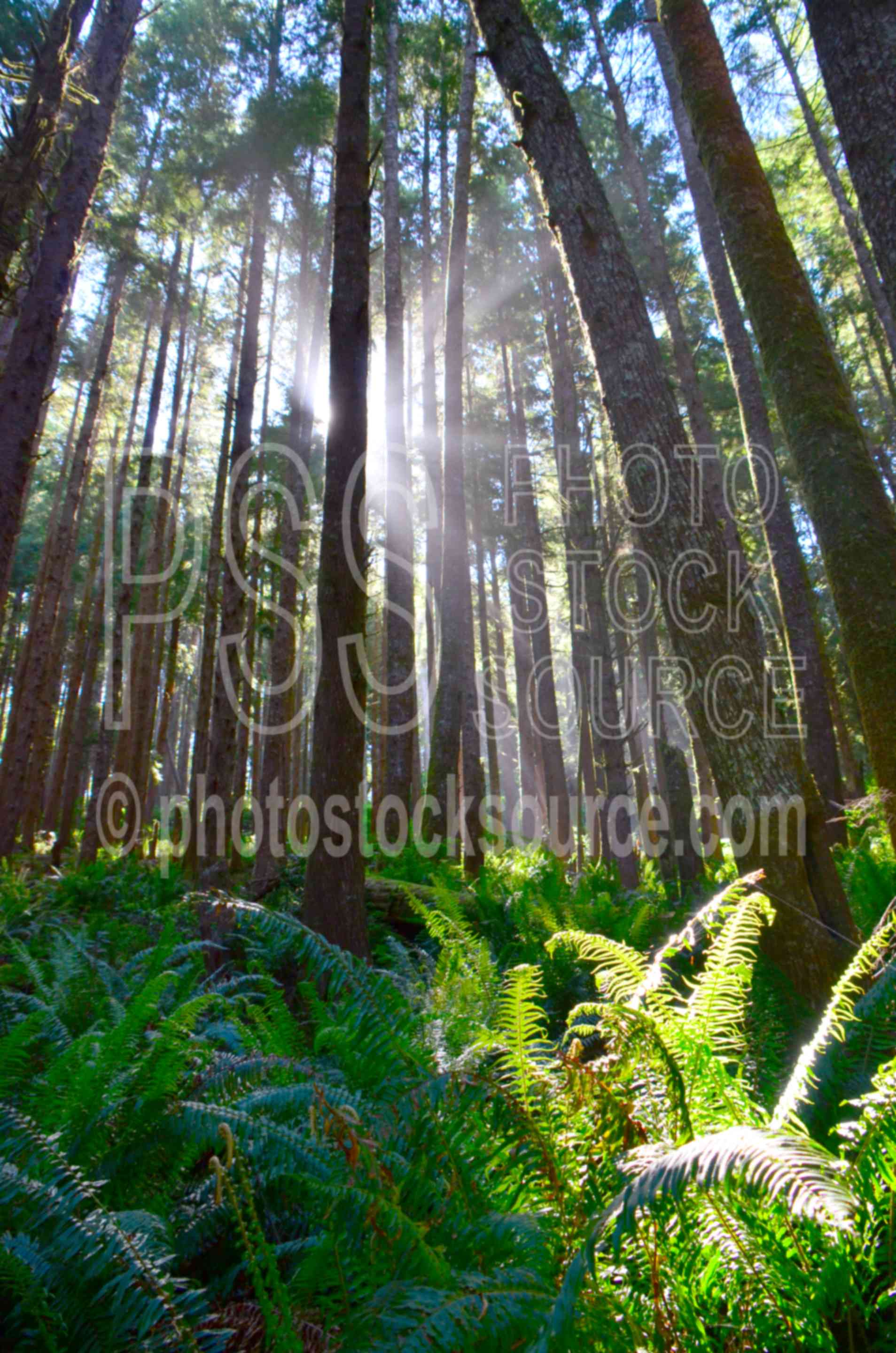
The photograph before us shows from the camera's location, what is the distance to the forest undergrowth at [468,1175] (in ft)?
4.67

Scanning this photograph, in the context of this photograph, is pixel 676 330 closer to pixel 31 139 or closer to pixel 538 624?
pixel 538 624

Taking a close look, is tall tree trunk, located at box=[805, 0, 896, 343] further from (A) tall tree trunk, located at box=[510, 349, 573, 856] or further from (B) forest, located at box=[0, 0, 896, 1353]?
A: (A) tall tree trunk, located at box=[510, 349, 573, 856]

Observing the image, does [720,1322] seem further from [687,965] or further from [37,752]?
[37,752]

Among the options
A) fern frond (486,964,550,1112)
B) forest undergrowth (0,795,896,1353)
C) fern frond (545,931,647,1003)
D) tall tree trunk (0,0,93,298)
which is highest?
tall tree trunk (0,0,93,298)

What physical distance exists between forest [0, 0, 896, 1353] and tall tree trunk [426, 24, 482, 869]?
7 cm

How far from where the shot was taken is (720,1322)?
1.56 meters

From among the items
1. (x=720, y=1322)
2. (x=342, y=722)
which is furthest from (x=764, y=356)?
(x=720, y=1322)

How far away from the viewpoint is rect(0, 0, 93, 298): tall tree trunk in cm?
615

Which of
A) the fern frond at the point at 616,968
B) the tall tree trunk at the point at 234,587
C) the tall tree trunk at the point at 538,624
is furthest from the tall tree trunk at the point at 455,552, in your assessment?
the fern frond at the point at 616,968

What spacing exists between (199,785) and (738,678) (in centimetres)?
792

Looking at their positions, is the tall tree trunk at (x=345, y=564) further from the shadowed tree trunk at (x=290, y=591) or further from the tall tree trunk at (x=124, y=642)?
the tall tree trunk at (x=124, y=642)

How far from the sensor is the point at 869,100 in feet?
11.6

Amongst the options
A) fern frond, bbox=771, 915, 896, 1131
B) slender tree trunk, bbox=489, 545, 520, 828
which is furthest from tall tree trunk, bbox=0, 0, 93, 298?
slender tree trunk, bbox=489, 545, 520, 828

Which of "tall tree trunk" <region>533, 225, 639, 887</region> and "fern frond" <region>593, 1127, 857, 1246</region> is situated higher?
"tall tree trunk" <region>533, 225, 639, 887</region>
